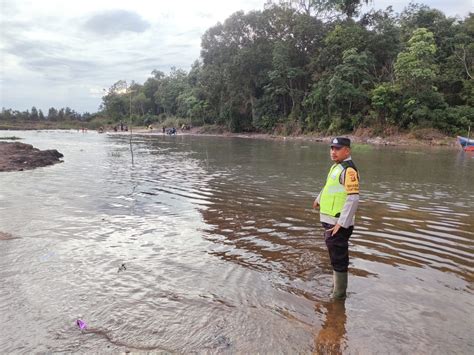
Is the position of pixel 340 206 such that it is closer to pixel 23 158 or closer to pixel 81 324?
pixel 81 324

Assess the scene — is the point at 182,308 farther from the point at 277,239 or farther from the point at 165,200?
the point at 165,200

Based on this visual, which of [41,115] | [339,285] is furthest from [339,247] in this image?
[41,115]

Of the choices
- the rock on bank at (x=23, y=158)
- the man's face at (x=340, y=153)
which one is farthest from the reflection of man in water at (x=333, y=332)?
the rock on bank at (x=23, y=158)

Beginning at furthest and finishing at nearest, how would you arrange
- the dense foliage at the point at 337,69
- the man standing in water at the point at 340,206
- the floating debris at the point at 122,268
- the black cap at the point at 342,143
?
the dense foliage at the point at 337,69, the floating debris at the point at 122,268, the black cap at the point at 342,143, the man standing in water at the point at 340,206

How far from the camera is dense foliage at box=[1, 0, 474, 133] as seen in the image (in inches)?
1527

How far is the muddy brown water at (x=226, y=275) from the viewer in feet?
12.9

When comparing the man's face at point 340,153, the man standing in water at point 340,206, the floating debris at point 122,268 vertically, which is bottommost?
the floating debris at point 122,268

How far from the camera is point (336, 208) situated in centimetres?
457

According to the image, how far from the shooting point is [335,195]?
15.0ft

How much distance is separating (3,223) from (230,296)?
19.0ft

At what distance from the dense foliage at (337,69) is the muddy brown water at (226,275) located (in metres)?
29.0

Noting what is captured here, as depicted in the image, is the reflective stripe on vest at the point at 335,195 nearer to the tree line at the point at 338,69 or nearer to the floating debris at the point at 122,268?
the floating debris at the point at 122,268

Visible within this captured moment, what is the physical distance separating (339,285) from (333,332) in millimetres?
776

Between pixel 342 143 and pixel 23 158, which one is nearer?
pixel 342 143
